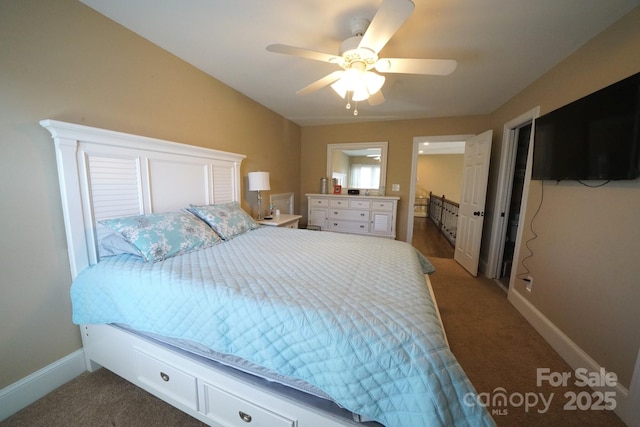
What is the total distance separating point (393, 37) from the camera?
1733mm

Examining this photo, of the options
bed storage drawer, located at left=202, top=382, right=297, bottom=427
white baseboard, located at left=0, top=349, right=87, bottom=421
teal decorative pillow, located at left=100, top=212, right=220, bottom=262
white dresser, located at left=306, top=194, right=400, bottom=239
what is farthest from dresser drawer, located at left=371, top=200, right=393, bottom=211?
white baseboard, located at left=0, top=349, right=87, bottom=421

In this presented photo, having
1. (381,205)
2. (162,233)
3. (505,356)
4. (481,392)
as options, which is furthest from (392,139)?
(162,233)

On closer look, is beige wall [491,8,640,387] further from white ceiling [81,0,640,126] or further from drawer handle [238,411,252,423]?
drawer handle [238,411,252,423]

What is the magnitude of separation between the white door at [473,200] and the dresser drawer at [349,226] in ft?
4.98

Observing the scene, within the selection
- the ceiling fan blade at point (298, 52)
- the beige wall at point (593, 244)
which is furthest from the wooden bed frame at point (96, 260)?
the beige wall at point (593, 244)

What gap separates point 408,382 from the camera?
77 cm

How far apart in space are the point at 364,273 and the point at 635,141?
1727 mm

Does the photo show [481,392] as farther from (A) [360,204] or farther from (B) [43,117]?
(B) [43,117]

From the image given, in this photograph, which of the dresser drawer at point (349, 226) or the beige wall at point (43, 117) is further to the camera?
the dresser drawer at point (349, 226)

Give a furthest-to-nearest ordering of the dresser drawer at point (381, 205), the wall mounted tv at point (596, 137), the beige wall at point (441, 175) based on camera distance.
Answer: the beige wall at point (441, 175)
the dresser drawer at point (381, 205)
the wall mounted tv at point (596, 137)

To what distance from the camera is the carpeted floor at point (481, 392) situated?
124 centimetres

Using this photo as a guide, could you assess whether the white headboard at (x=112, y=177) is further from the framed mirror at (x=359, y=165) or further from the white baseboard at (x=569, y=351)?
the white baseboard at (x=569, y=351)

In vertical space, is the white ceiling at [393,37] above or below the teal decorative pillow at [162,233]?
above

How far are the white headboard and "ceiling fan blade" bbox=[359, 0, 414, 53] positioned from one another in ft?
5.73
